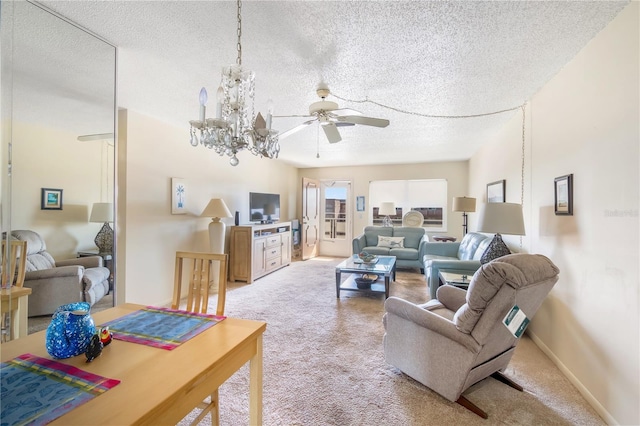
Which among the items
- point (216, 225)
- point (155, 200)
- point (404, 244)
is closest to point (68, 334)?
point (155, 200)

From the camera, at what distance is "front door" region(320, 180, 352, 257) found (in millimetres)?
7301

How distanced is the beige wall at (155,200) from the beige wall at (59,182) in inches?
50.0

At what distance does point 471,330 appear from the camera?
1.68 meters

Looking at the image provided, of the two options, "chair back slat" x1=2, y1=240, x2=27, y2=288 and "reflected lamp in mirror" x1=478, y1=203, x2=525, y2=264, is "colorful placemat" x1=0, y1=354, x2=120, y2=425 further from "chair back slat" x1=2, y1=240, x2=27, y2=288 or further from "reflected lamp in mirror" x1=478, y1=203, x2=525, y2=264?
"reflected lamp in mirror" x1=478, y1=203, x2=525, y2=264

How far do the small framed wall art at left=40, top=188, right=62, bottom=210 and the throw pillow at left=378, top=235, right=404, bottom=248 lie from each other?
5.04 metres

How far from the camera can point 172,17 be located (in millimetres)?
1634

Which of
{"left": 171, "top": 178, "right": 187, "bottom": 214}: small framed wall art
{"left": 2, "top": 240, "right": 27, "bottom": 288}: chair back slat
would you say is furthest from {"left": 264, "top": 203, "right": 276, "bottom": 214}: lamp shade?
{"left": 2, "top": 240, "right": 27, "bottom": 288}: chair back slat

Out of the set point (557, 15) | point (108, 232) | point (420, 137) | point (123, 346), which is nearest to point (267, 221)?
point (420, 137)

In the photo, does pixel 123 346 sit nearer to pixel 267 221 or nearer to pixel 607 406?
pixel 607 406

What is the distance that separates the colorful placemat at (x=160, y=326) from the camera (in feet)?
4.05

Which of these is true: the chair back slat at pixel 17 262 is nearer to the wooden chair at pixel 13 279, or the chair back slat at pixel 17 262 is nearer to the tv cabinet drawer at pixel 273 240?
the wooden chair at pixel 13 279

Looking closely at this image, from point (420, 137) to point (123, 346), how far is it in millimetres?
4298

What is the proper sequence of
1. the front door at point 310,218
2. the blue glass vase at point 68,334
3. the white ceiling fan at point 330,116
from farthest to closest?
1. the front door at point 310,218
2. the white ceiling fan at point 330,116
3. the blue glass vase at point 68,334

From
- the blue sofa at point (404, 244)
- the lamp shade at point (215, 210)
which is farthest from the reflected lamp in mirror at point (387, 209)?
the lamp shade at point (215, 210)
